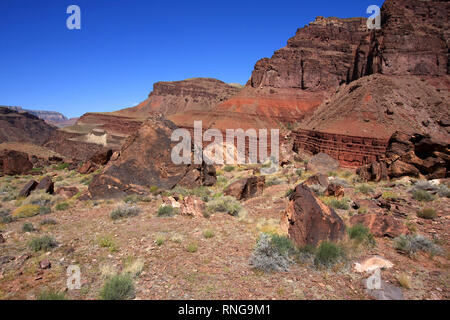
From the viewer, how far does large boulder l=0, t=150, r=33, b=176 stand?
67.7 ft

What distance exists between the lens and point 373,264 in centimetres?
505

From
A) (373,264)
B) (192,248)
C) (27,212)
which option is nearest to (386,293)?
(373,264)

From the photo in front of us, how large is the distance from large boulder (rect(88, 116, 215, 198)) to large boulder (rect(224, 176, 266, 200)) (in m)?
2.41

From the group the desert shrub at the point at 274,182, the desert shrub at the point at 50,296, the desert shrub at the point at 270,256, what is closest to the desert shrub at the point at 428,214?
the desert shrub at the point at 270,256

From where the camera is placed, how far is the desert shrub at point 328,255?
509cm

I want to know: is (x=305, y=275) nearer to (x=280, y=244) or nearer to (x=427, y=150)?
(x=280, y=244)

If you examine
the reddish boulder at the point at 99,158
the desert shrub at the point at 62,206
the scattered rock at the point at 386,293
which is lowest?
the scattered rock at the point at 386,293

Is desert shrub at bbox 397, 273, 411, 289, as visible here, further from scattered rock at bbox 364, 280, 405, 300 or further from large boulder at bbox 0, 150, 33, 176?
large boulder at bbox 0, 150, 33, 176

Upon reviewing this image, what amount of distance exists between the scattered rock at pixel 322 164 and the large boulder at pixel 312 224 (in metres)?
12.2

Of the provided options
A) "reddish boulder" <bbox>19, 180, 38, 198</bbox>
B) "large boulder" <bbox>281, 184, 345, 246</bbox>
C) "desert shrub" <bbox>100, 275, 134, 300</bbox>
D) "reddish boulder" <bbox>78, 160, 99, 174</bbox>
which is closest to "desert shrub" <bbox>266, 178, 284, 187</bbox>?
"large boulder" <bbox>281, 184, 345, 246</bbox>

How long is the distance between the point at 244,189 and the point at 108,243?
622 cm

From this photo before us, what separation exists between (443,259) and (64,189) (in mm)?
14357

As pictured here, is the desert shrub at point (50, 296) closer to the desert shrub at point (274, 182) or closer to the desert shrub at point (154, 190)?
the desert shrub at point (154, 190)
